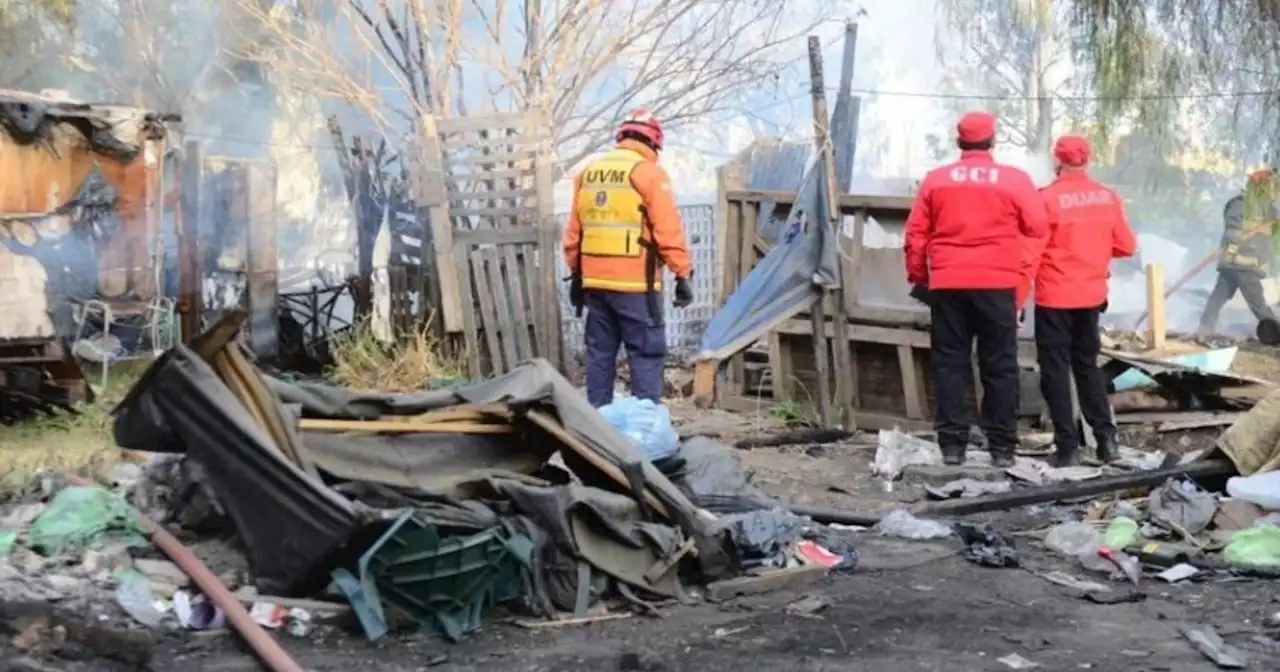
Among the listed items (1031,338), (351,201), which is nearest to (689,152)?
(351,201)

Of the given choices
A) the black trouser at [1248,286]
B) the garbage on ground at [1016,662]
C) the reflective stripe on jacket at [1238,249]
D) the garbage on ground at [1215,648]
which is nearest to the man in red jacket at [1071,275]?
the garbage on ground at [1215,648]

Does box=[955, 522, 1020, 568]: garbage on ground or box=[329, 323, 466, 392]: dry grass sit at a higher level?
box=[329, 323, 466, 392]: dry grass

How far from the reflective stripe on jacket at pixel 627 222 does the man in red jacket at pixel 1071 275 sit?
6.44ft

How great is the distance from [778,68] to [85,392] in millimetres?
8437

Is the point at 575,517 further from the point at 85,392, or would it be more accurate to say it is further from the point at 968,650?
the point at 85,392

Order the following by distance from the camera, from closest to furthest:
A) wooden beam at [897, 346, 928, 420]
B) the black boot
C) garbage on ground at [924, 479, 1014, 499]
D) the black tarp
A: 1. the black tarp
2. garbage on ground at [924, 479, 1014, 499]
3. the black boot
4. wooden beam at [897, 346, 928, 420]

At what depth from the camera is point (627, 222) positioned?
766cm

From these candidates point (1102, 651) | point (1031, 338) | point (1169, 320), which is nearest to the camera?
point (1102, 651)

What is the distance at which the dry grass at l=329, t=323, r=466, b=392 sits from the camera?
32.4 feet

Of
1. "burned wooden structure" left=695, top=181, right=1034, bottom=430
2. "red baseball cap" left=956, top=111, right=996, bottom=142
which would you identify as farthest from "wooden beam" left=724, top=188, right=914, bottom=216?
"red baseball cap" left=956, top=111, right=996, bottom=142

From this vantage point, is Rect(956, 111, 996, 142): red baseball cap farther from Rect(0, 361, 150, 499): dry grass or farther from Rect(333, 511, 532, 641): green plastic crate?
Rect(0, 361, 150, 499): dry grass

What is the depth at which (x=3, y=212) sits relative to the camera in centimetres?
901

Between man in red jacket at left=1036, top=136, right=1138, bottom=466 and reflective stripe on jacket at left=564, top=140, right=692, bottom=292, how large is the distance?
1.96m

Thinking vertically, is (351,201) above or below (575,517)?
above
